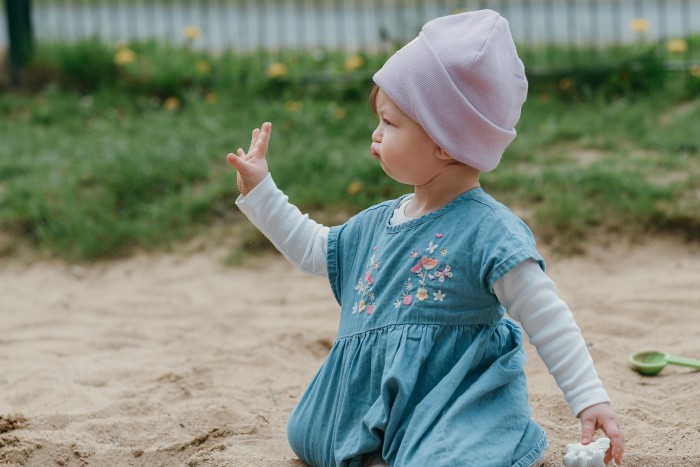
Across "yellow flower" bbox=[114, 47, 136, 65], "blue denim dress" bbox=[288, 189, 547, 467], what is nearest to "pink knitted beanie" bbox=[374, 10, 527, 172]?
"blue denim dress" bbox=[288, 189, 547, 467]

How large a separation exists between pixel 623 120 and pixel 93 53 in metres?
3.46

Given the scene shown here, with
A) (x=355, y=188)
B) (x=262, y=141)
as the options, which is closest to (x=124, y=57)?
(x=355, y=188)

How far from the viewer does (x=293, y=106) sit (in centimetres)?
636

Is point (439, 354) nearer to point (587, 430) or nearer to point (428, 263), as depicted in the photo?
point (428, 263)

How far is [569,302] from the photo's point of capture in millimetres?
4238

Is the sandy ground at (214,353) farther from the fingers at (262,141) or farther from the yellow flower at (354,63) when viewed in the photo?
the yellow flower at (354,63)

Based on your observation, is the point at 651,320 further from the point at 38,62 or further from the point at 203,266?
the point at 38,62

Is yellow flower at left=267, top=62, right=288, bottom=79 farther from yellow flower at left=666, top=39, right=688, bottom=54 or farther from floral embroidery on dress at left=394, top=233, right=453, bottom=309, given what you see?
floral embroidery on dress at left=394, top=233, right=453, bottom=309

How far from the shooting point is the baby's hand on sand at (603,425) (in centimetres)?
233

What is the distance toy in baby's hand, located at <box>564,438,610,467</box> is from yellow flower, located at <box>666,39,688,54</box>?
15.0 feet

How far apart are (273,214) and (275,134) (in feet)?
10.6

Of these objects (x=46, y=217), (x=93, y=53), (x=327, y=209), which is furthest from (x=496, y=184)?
(x=93, y=53)

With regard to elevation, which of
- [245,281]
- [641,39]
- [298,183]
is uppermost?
[641,39]

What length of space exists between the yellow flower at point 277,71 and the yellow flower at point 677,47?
240cm
